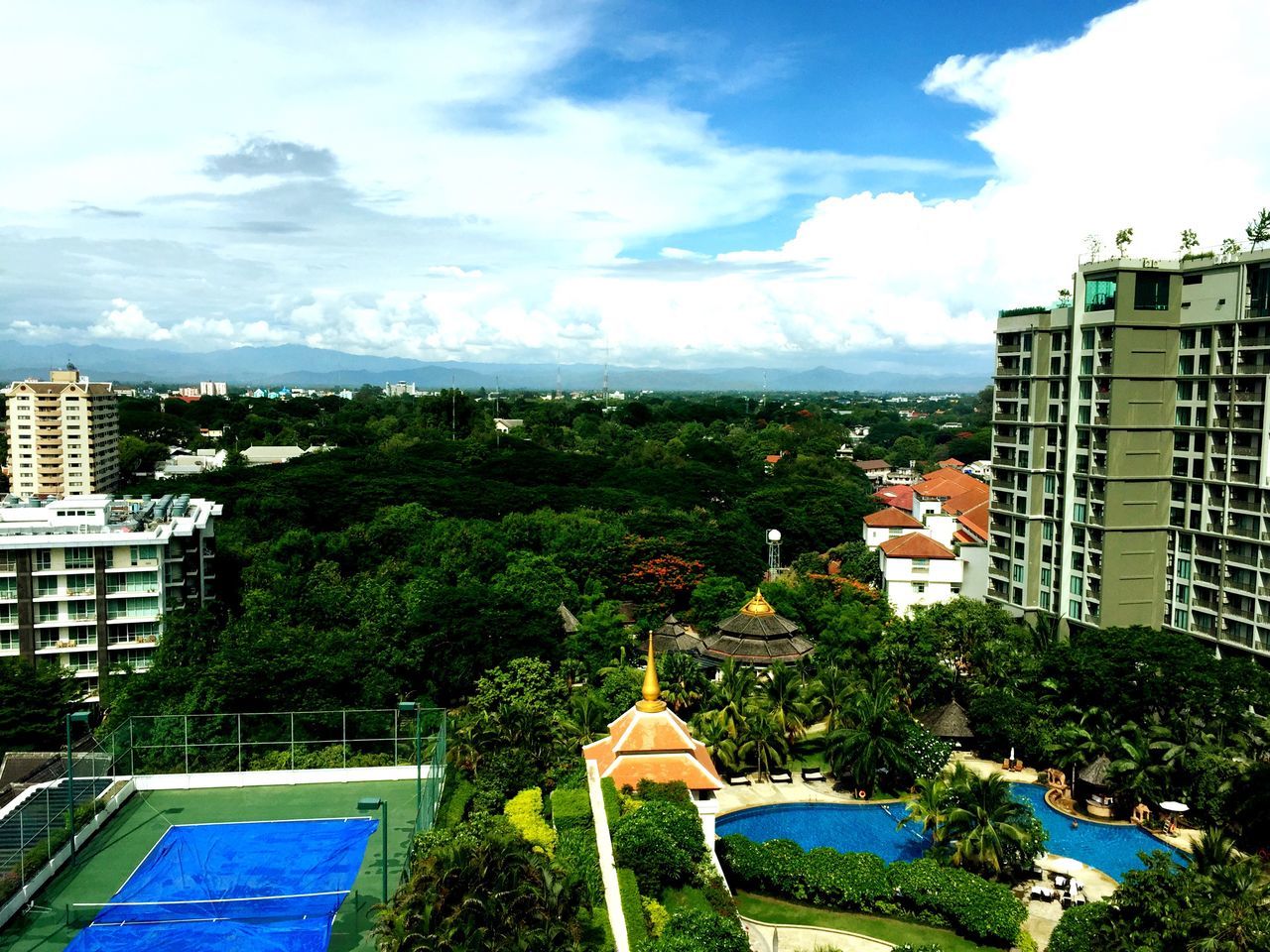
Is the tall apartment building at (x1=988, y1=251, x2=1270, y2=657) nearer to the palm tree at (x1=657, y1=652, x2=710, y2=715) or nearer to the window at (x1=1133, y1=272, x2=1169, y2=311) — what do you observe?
the window at (x1=1133, y1=272, x2=1169, y2=311)

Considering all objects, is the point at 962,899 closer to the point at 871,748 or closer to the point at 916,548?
the point at 871,748

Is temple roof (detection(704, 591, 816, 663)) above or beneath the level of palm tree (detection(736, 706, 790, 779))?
above

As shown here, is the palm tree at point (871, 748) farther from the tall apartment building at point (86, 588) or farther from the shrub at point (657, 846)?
the tall apartment building at point (86, 588)

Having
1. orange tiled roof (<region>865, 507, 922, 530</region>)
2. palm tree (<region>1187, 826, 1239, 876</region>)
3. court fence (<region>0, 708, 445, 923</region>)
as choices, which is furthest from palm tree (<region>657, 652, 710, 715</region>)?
orange tiled roof (<region>865, 507, 922, 530</region>)

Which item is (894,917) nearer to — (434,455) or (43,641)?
(43,641)

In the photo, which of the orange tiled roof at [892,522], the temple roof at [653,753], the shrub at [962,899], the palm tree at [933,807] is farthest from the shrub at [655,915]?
the orange tiled roof at [892,522]

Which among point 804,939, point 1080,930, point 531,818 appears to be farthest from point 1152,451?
point 531,818
